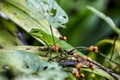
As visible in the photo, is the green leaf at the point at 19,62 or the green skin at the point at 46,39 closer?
the green leaf at the point at 19,62

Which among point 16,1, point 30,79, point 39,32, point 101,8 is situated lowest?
point 30,79

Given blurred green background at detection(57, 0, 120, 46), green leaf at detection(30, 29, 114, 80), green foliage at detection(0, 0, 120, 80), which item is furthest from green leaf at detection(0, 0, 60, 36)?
blurred green background at detection(57, 0, 120, 46)

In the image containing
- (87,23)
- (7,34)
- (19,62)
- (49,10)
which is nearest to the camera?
(19,62)

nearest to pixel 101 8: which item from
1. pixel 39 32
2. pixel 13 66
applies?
pixel 39 32

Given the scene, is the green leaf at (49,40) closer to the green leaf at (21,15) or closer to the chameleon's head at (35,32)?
the chameleon's head at (35,32)

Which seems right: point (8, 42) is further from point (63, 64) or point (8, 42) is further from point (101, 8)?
point (101, 8)

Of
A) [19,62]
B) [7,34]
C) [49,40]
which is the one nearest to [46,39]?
[49,40]

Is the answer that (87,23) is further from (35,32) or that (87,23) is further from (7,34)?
(35,32)

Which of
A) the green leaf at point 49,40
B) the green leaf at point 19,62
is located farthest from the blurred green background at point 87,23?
the green leaf at point 19,62
